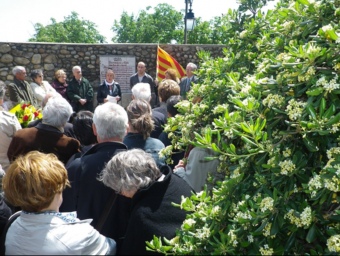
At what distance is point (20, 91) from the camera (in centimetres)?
884

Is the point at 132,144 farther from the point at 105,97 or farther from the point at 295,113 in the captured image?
the point at 105,97

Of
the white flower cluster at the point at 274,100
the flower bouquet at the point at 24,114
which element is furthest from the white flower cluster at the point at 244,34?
the flower bouquet at the point at 24,114

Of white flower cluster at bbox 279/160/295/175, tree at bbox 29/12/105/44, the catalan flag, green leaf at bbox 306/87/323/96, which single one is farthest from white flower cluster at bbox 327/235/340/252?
tree at bbox 29/12/105/44

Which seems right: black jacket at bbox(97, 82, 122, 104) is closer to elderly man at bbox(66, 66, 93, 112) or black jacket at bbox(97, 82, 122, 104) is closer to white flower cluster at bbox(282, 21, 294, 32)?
elderly man at bbox(66, 66, 93, 112)

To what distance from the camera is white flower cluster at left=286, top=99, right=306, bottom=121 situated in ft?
5.89

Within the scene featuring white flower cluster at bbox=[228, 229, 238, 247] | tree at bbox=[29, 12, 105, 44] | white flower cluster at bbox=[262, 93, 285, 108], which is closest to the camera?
white flower cluster at bbox=[228, 229, 238, 247]

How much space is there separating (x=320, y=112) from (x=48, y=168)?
1255 mm

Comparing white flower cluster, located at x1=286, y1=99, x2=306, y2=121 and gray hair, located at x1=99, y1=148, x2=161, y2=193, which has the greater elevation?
white flower cluster, located at x1=286, y1=99, x2=306, y2=121

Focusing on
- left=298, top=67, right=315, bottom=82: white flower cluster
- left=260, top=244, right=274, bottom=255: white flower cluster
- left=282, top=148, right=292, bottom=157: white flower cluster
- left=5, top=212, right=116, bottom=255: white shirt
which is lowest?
left=5, top=212, right=116, bottom=255: white shirt

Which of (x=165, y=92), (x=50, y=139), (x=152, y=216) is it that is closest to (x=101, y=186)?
(x=152, y=216)

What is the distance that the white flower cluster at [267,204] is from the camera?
1.70 metres

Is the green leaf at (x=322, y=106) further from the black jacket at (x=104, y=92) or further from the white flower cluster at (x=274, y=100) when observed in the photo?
the black jacket at (x=104, y=92)

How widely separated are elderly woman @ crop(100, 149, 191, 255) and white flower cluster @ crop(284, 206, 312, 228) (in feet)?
2.88

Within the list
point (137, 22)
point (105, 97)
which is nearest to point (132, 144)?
point (105, 97)
